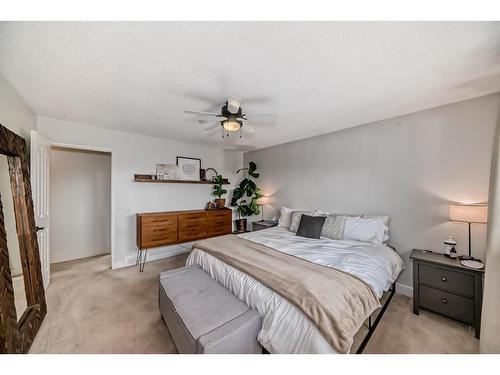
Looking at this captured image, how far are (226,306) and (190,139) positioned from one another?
3223 mm

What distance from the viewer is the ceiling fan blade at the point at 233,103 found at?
1786mm

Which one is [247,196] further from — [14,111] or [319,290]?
[14,111]

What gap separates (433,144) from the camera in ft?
7.89

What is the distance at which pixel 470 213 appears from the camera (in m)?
1.95

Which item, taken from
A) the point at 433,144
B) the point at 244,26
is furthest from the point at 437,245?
the point at 244,26

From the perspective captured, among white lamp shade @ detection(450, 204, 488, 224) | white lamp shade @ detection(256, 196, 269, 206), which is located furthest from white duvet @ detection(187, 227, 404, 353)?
white lamp shade @ detection(256, 196, 269, 206)

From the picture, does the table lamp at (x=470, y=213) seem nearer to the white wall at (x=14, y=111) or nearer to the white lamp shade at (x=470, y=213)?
the white lamp shade at (x=470, y=213)

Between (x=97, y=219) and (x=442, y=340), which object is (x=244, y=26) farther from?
(x=97, y=219)

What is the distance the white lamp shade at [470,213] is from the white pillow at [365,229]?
28.4 inches

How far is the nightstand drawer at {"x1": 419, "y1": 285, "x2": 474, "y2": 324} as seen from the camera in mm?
1848

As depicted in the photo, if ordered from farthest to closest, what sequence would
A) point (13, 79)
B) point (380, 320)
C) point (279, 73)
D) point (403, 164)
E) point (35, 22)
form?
point (403, 164) < point (380, 320) < point (13, 79) < point (279, 73) < point (35, 22)

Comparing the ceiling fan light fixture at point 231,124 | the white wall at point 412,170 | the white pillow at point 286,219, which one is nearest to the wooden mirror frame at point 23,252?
the ceiling fan light fixture at point 231,124

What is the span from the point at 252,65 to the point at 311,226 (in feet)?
7.43

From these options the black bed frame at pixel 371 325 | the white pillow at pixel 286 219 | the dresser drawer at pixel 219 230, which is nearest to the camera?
the black bed frame at pixel 371 325
